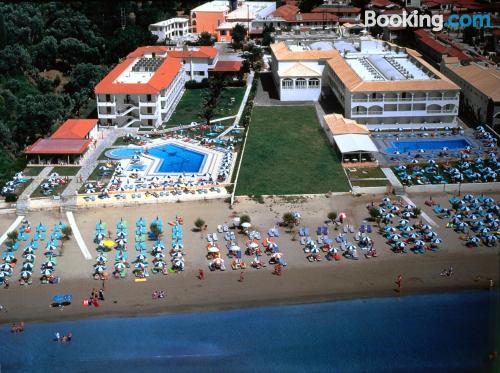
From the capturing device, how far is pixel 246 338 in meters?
24.1

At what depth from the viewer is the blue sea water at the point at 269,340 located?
22.5m

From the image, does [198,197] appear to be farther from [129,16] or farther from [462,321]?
[129,16]

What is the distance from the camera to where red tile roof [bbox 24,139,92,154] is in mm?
41406

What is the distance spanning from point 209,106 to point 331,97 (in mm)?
11163

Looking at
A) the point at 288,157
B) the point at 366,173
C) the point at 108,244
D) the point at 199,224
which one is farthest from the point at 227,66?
the point at 108,244

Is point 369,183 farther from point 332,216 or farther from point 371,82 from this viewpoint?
point 371,82

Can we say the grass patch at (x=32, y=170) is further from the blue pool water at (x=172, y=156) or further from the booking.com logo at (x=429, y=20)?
the booking.com logo at (x=429, y=20)

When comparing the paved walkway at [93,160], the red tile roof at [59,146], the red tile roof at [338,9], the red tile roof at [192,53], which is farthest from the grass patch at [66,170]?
the red tile roof at [338,9]

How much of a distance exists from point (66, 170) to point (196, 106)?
16497 mm

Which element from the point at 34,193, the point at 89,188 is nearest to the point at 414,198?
the point at 89,188

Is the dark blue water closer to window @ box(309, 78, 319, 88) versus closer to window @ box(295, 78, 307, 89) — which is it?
window @ box(295, 78, 307, 89)

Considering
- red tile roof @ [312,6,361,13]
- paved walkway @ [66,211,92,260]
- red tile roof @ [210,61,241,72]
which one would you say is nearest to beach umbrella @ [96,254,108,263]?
paved walkway @ [66,211,92,260]

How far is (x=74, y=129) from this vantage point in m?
44.9

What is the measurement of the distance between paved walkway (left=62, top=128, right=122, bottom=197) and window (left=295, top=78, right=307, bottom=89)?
15.7 meters
